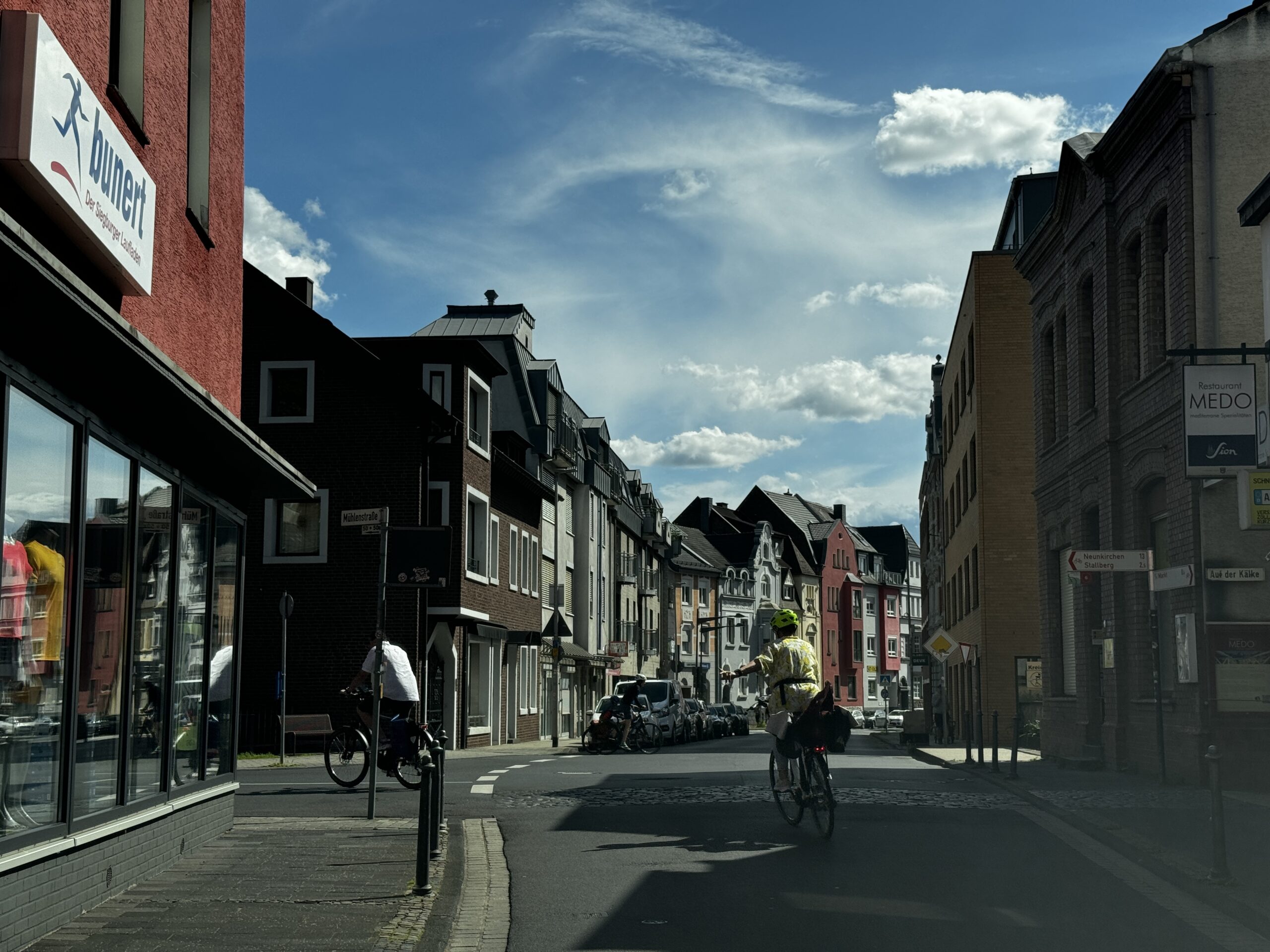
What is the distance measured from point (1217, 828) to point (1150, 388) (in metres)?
13.5

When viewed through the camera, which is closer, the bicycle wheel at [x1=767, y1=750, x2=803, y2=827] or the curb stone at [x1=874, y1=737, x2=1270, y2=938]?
the curb stone at [x1=874, y1=737, x2=1270, y2=938]

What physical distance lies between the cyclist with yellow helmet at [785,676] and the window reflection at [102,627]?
535cm

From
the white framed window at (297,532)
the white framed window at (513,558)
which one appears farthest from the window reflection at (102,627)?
the white framed window at (513,558)

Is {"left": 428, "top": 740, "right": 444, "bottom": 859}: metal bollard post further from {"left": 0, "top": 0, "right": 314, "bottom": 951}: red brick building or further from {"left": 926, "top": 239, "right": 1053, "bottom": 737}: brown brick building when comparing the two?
{"left": 926, "top": 239, "right": 1053, "bottom": 737}: brown brick building

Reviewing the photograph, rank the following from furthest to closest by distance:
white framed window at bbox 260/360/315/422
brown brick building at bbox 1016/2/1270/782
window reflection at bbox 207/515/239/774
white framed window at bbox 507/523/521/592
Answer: white framed window at bbox 507/523/521/592
white framed window at bbox 260/360/315/422
brown brick building at bbox 1016/2/1270/782
window reflection at bbox 207/515/239/774

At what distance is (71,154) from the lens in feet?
26.5

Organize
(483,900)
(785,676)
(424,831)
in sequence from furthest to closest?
(785,676) → (483,900) → (424,831)

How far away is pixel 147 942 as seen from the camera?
24.3ft

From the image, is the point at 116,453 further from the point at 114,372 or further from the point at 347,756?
the point at 347,756

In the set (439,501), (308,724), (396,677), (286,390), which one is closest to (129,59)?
(396,677)

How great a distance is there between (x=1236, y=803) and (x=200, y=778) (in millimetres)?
10557

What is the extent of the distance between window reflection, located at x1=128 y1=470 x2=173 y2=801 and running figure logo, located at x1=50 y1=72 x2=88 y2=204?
2209 millimetres

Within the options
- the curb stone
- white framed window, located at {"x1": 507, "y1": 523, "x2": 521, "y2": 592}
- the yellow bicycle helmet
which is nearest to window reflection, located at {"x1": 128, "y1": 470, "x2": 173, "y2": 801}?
the yellow bicycle helmet

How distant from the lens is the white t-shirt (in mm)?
16891
